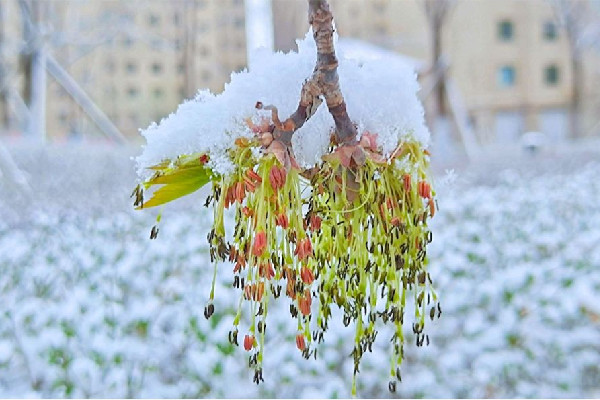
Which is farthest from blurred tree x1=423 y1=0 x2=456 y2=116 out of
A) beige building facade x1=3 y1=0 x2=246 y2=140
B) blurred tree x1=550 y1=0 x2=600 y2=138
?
blurred tree x1=550 y1=0 x2=600 y2=138

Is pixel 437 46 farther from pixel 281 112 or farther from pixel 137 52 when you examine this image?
pixel 137 52

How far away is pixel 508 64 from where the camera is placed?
20.1 meters

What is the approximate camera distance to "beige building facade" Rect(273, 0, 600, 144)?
19.8 m

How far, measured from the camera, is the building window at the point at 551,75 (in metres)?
20.1

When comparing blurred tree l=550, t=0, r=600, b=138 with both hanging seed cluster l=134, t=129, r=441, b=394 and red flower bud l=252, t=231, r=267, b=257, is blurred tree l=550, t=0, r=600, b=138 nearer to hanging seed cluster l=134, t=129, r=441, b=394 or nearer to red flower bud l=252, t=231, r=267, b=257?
hanging seed cluster l=134, t=129, r=441, b=394

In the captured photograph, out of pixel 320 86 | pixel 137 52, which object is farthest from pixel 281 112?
pixel 137 52

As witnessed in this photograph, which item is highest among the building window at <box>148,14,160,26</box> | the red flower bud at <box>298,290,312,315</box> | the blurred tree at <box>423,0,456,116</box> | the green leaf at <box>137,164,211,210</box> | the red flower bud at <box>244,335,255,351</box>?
the building window at <box>148,14,160,26</box>

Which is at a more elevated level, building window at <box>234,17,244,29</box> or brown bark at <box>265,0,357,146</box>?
building window at <box>234,17,244,29</box>

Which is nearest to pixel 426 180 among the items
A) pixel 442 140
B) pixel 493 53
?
pixel 442 140

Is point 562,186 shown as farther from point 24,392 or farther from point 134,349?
point 24,392

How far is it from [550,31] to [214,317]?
20860 millimetres

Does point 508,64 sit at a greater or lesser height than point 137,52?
lesser

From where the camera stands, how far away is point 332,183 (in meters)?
0.53

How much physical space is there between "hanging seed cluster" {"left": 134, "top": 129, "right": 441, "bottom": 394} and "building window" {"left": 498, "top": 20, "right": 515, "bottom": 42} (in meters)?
21.0
